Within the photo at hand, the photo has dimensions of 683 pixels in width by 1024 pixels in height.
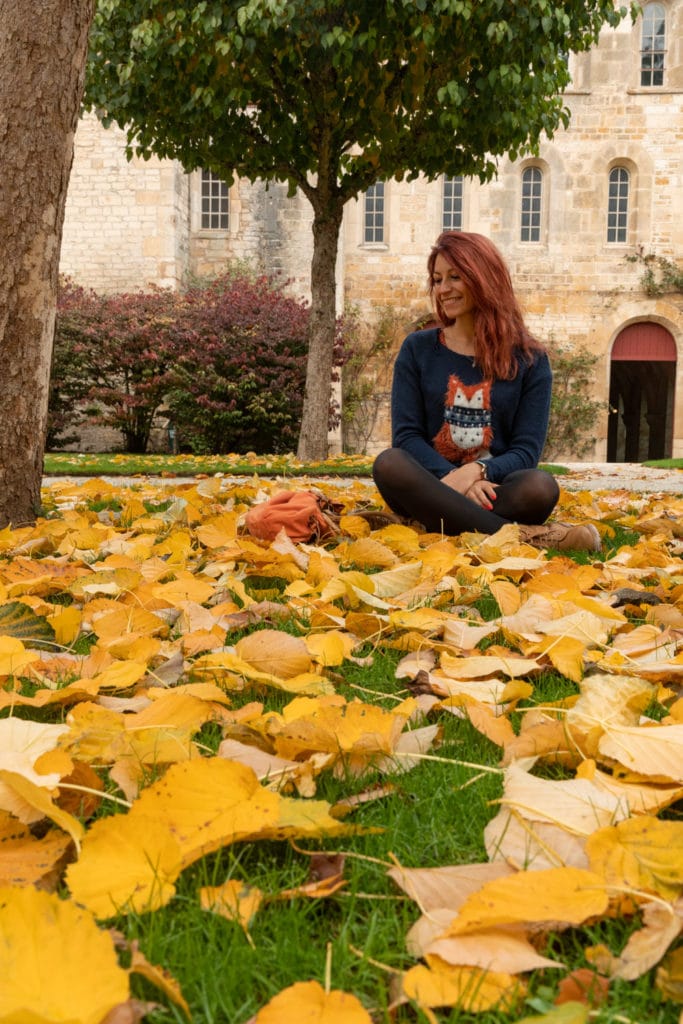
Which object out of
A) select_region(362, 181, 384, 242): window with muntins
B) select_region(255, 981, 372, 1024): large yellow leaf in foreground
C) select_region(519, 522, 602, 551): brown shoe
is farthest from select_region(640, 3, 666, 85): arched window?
select_region(255, 981, 372, 1024): large yellow leaf in foreground

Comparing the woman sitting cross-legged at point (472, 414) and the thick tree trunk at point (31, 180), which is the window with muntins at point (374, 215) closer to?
the woman sitting cross-legged at point (472, 414)

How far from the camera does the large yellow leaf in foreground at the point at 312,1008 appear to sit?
0.60 meters

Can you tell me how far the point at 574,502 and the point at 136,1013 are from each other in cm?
487

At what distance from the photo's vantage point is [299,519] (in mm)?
3201

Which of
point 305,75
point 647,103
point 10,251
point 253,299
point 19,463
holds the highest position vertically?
point 647,103

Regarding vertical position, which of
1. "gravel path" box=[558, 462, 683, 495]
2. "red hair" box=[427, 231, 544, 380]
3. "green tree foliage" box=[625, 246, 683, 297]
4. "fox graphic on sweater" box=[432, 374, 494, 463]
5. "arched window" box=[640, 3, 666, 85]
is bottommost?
"gravel path" box=[558, 462, 683, 495]

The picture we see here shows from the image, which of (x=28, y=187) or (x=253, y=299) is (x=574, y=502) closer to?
(x=28, y=187)

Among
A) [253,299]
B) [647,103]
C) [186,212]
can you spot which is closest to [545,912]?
[253,299]

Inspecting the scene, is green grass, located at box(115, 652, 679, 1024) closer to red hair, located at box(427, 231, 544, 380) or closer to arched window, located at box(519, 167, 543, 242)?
red hair, located at box(427, 231, 544, 380)

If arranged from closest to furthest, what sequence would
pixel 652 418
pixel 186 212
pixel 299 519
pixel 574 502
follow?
1. pixel 299 519
2. pixel 574 502
3. pixel 186 212
4. pixel 652 418

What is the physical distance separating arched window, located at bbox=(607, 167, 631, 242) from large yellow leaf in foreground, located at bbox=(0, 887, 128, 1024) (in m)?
20.5

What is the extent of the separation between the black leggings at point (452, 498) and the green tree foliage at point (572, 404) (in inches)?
619

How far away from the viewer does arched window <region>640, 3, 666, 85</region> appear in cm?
1900

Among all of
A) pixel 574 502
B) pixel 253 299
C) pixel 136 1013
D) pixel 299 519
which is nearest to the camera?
pixel 136 1013
